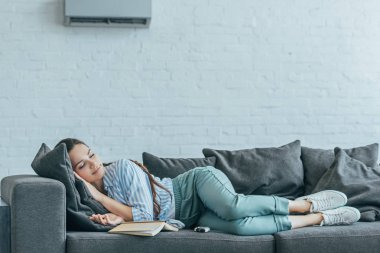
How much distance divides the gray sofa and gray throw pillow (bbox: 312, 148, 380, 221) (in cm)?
42

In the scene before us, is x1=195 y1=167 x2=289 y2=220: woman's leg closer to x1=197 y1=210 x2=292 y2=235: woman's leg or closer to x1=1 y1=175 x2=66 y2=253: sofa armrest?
x1=197 y1=210 x2=292 y2=235: woman's leg

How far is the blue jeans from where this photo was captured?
152 inches

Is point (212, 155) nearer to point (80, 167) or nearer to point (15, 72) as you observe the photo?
point (80, 167)

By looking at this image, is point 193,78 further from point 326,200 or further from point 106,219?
point 106,219

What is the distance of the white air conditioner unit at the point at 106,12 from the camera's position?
517 centimetres

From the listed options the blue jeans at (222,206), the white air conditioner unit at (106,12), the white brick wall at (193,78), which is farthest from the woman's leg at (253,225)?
the white air conditioner unit at (106,12)

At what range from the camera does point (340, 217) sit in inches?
160

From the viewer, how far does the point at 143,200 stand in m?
3.94

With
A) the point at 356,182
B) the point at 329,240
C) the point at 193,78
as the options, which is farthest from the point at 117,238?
the point at 193,78

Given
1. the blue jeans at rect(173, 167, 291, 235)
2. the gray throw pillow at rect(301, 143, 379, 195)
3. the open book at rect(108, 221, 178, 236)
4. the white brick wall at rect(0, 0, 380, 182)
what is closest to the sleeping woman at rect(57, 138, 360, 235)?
the blue jeans at rect(173, 167, 291, 235)

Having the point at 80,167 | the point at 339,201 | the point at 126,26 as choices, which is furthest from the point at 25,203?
the point at 126,26

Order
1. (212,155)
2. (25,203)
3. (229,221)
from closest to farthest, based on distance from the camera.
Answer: (25,203), (229,221), (212,155)

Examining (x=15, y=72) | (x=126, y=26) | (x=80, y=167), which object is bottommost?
(x=80, y=167)

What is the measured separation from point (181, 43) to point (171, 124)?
581mm
